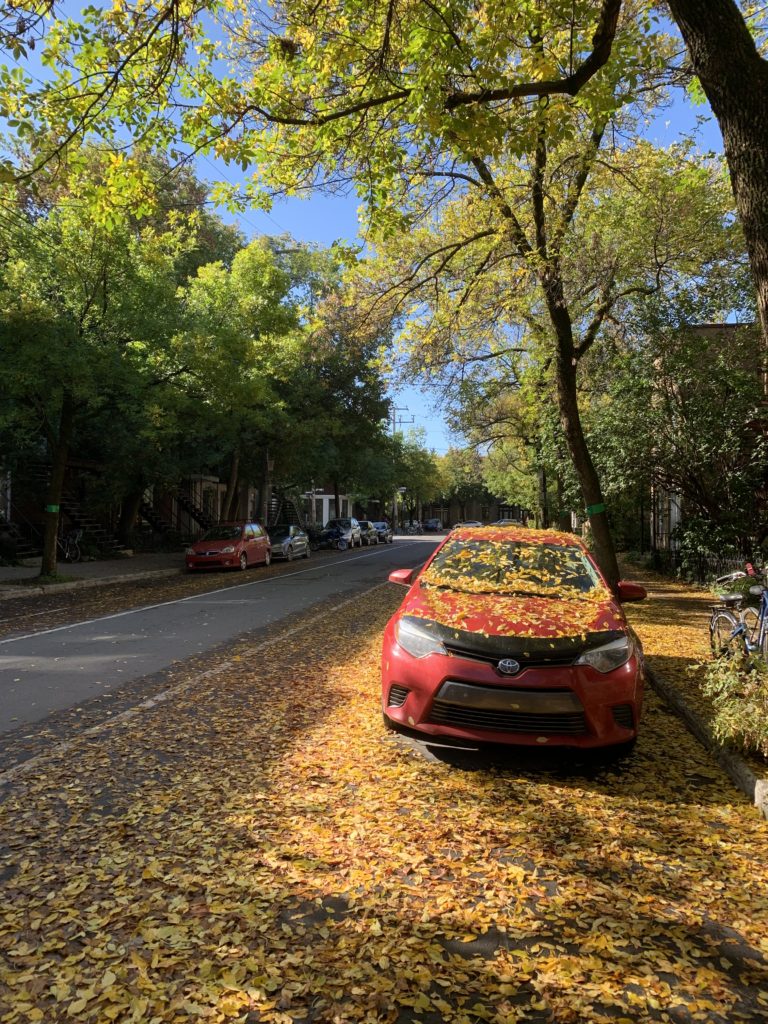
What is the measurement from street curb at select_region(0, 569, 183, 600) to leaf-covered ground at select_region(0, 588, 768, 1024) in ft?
36.7

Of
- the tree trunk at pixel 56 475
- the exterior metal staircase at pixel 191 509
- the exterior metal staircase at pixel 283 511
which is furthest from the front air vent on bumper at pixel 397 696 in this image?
the exterior metal staircase at pixel 283 511

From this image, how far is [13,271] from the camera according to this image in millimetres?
14141

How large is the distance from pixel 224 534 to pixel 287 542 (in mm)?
4830

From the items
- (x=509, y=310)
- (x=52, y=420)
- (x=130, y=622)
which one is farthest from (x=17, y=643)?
(x=509, y=310)

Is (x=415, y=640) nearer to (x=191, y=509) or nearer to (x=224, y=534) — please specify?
(x=224, y=534)

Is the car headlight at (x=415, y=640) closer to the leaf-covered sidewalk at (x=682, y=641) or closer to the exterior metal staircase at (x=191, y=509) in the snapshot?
the leaf-covered sidewalk at (x=682, y=641)

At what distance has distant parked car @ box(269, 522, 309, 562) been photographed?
2615 cm

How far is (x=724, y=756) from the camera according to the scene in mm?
4922

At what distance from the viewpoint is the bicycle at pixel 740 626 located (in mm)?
6410

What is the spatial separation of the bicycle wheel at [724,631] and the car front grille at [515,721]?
3633mm

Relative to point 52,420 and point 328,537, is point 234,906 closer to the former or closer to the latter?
point 52,420

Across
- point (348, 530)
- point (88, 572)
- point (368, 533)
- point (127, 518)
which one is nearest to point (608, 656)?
point (88, 572)

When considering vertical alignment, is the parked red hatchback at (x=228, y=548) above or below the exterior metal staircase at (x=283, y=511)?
below

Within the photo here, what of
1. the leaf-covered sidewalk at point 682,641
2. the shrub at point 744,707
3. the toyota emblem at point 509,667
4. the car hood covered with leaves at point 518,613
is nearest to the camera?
the toyota emblem at point 509,667
